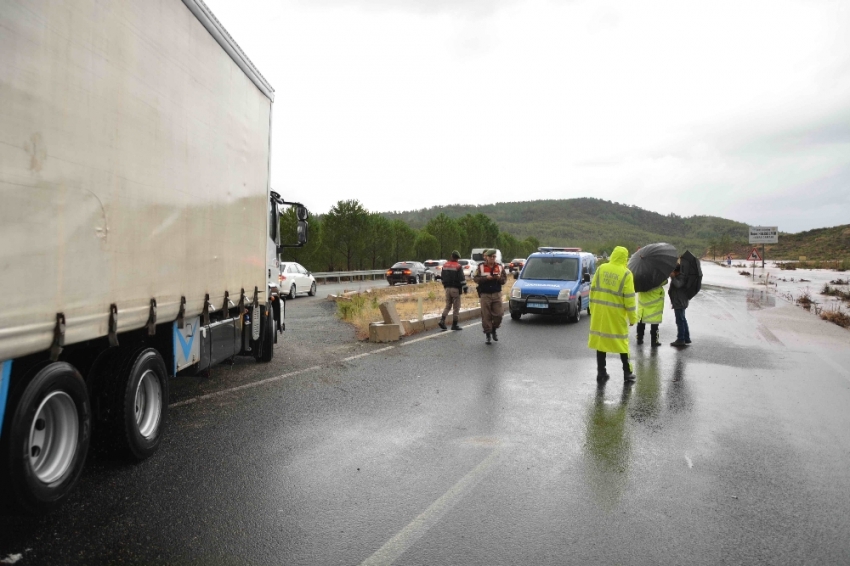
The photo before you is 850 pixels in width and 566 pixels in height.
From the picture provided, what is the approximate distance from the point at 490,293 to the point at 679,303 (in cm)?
362

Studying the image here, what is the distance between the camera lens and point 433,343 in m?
11.7

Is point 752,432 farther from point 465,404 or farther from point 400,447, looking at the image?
point 400,447

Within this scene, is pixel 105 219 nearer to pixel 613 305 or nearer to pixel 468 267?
pixel 613 305

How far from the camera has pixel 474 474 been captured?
4.62 metres

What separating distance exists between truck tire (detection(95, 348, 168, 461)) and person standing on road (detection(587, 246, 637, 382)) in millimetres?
5427

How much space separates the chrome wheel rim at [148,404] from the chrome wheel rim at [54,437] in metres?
0.95

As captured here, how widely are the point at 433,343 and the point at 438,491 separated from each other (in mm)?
7475

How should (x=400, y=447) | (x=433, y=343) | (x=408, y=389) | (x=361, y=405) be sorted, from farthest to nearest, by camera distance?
(x=433, y=343)
(x=408, y=389)
(x=361, y=405)
(x=400, y=447)

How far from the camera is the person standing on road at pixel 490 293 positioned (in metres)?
11.8

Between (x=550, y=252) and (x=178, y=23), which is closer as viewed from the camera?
(x=178, y=23)

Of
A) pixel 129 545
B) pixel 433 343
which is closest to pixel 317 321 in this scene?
pixel 433 343

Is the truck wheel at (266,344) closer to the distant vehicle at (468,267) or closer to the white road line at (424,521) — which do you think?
the white road line at (424,521)

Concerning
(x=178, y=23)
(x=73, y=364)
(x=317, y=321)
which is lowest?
(x=317, y=321)

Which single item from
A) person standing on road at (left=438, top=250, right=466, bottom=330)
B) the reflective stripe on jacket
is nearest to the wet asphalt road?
the reflective stripe on jacket
